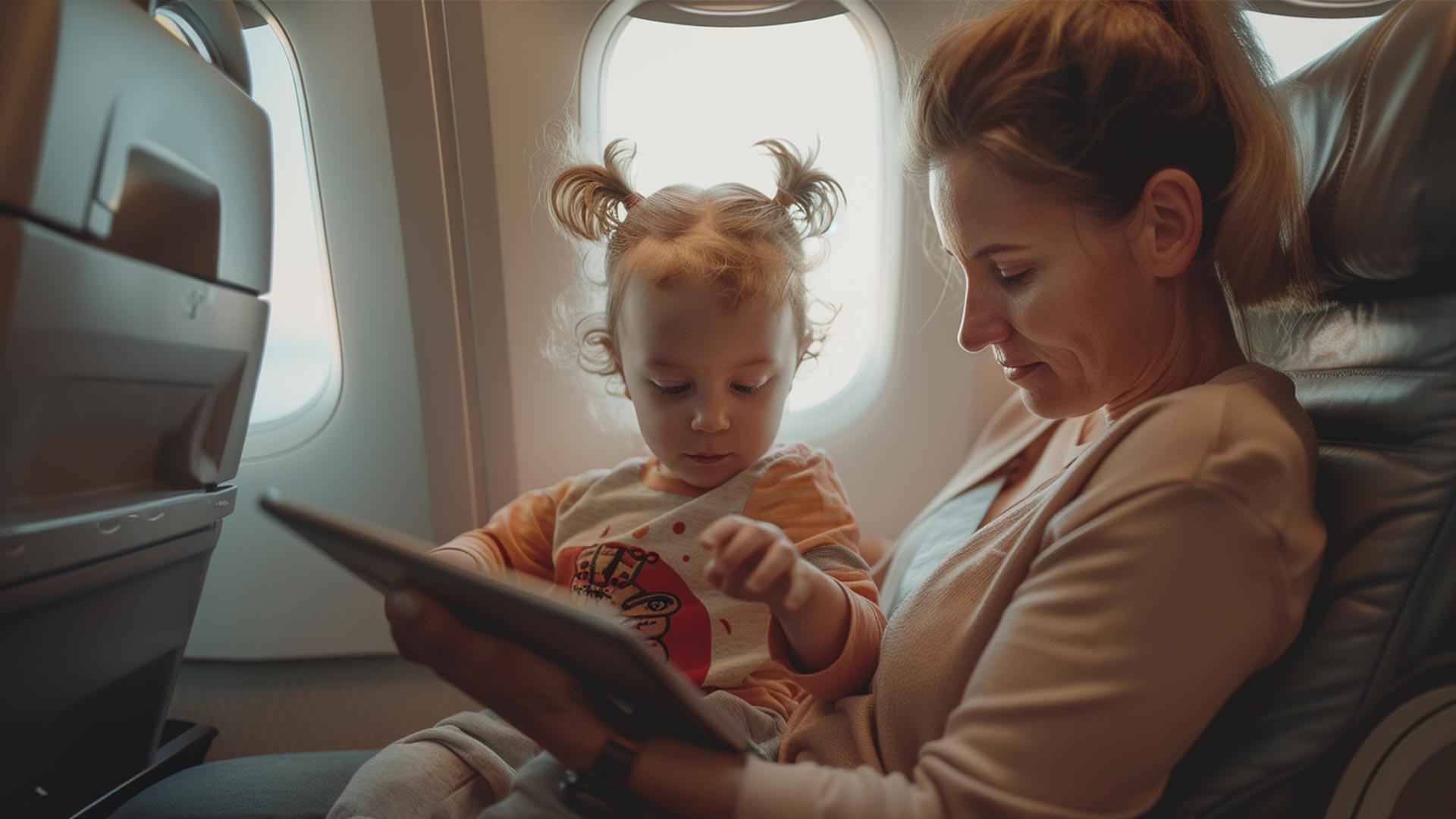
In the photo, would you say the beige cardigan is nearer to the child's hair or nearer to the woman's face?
the woman's face

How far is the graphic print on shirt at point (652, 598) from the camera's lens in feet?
4.38

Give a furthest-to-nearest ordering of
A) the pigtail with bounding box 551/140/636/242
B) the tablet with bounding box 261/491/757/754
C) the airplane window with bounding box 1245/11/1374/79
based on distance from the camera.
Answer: the airplane window with bounding box 1245/11/1374/79, the pigtail with bounding box 551/140/636/242, the tablet with bounding box 261/491/757/754

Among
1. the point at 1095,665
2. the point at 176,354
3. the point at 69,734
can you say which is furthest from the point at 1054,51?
the point at 69,734

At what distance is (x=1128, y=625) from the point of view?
745mm

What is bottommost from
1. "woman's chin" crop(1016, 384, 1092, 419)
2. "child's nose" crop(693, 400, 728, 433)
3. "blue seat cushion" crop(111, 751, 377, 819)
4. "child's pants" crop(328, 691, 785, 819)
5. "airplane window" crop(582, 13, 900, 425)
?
"blue seat cushion" crop(111, 751, 377, 819)

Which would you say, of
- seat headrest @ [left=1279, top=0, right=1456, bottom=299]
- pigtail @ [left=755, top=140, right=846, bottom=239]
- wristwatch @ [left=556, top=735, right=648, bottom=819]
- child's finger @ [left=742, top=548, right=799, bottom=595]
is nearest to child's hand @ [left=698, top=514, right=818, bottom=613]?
child's finger @ [left=742, top=548, right=799, bottom=595]

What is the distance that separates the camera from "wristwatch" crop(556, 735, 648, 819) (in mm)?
873

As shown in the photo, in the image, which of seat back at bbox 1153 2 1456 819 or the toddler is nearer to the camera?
seat back at bbox 1153 2 1456 819

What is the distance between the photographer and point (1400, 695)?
87 cm

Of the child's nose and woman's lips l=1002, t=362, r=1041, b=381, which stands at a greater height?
woman's lips l=1002, t=362, r=1041, b=381

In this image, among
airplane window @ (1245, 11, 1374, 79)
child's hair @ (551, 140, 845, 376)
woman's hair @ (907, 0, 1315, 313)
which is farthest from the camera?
airplane window @ (1245, 11, 1374, 79)

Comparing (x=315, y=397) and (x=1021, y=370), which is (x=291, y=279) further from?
(x=1021, y=370)

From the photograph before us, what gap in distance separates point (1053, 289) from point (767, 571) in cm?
48

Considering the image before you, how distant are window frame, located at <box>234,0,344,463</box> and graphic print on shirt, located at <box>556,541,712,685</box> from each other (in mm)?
808
